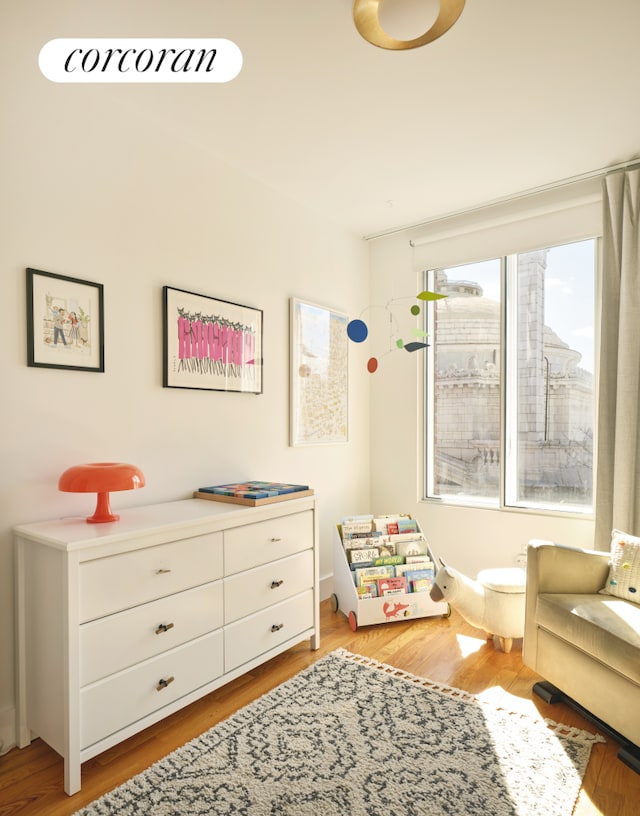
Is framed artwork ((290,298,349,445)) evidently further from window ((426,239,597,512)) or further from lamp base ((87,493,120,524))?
lamp base ((87,493,120,524))

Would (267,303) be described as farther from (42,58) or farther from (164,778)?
(164,778)

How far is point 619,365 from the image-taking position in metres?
2.73

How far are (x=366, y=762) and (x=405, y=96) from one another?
103 inches

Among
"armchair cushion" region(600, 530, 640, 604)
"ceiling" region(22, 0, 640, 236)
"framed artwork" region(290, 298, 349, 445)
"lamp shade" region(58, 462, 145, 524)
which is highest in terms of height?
"ceiling" region(22, 0, 640, 236)

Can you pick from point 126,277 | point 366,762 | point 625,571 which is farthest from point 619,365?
point 126,277

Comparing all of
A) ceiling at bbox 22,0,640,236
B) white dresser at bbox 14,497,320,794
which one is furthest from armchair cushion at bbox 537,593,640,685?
ceiling at bbox 22,0,640,236

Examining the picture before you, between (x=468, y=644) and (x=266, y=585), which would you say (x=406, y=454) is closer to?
(x=468, y=644)

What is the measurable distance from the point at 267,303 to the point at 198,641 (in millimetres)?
1860

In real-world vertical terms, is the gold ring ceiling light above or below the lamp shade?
above

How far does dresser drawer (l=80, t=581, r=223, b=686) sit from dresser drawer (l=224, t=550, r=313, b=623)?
A: 0.07 meters

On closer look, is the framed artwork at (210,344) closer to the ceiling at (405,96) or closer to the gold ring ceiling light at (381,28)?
the ceiling at (405,96)

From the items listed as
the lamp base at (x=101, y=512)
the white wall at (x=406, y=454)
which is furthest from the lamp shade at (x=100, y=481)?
the white wall at (x=406, y=454)

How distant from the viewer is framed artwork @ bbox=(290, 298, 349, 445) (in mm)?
3232

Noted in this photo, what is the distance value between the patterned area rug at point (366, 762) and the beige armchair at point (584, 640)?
0.53ft
